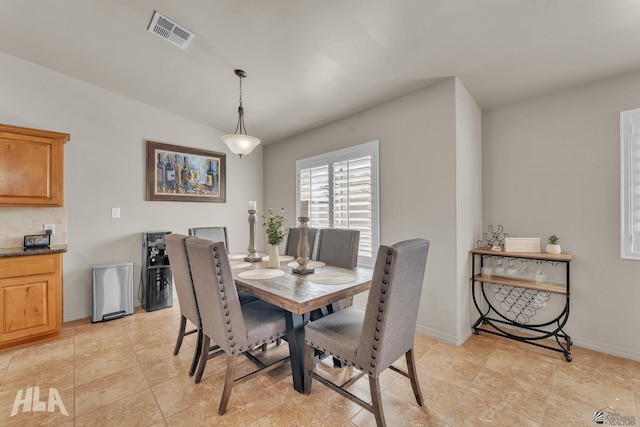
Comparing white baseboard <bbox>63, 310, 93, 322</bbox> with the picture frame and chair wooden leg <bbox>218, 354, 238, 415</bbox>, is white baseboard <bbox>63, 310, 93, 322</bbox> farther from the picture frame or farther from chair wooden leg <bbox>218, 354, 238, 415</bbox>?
chair wooden leg <bbox>218, 354, 238, 415</bbox>

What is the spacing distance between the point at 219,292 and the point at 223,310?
0.12 m

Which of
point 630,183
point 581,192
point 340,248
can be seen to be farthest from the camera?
point 340,248

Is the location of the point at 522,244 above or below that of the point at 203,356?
above

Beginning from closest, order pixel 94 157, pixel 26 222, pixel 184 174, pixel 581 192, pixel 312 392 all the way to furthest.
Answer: pixel 312 392 → pixel 581 192 → pixel 26 222 → pixel 94 157 → pixel 184 174

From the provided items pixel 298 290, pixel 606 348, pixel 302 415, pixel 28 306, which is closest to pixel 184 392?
pixel 302 415

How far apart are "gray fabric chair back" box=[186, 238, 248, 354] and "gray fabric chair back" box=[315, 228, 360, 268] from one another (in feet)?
3.77

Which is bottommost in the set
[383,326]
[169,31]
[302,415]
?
[302,415]

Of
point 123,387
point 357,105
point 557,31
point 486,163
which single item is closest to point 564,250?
point 486,163

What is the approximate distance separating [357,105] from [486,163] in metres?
1.57

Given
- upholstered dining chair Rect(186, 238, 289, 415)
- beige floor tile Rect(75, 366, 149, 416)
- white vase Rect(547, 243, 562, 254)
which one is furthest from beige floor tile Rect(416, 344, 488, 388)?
beige floor tile Rect(75, 366, 149, 416)

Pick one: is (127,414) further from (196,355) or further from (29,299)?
(29,299)

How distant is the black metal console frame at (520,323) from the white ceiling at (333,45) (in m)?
1.56

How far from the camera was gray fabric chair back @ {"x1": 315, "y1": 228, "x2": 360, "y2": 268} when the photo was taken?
8.48 feet

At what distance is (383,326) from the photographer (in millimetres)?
1433
